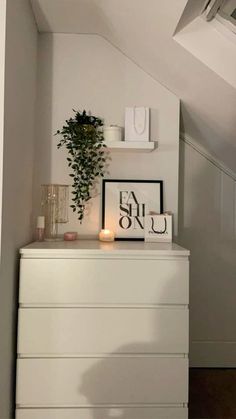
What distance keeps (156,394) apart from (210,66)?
154 cm

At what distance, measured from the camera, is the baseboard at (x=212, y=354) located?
2.47 m

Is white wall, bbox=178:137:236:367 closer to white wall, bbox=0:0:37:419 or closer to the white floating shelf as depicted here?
the white floating shelf

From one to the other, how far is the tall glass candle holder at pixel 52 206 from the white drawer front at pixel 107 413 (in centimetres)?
86

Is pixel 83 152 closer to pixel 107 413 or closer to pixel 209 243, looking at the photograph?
pixel 209 243

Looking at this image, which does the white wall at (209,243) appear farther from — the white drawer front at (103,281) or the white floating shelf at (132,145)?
the white drawer front at (103,281)

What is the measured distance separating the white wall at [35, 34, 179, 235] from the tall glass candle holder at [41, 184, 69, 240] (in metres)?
0.17

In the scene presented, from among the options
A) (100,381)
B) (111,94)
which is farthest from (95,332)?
(111,94)

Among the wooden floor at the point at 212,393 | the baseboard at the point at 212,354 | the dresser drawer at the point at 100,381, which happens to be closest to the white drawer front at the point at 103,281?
the dresser drawer at the point at 100,381

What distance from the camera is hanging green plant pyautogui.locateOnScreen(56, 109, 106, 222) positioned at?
2018 millimetres

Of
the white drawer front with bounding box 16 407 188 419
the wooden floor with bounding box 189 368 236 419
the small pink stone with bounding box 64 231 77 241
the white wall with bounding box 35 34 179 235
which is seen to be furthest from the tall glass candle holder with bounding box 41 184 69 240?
the wooden floor with bounding box 189 368 236 419

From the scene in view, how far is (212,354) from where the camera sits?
249 centimetres

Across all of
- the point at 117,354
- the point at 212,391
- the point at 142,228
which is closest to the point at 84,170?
the point at 142,228

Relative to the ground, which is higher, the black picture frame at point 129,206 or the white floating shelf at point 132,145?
the white floating shelf at point 132,145

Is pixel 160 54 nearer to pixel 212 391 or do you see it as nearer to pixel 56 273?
pixel 56 273
